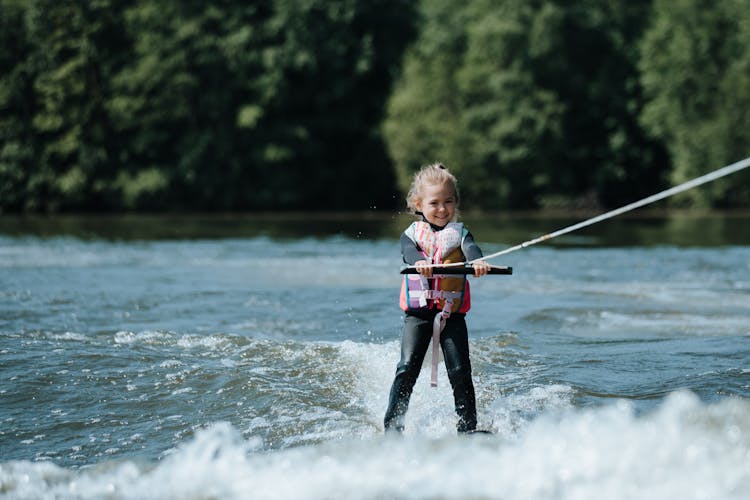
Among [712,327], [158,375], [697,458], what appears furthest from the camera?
[712,327]

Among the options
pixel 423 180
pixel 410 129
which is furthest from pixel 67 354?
pixel 410 129

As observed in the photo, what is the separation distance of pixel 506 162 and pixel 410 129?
4513 mm

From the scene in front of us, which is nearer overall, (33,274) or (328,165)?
(33,274)

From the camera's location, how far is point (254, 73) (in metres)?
45.1

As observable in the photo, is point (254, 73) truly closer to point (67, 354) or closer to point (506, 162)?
point (506, 162)

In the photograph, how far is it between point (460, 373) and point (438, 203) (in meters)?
1.02

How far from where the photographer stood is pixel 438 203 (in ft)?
19.6

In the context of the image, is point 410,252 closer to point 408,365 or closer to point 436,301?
point 436,301

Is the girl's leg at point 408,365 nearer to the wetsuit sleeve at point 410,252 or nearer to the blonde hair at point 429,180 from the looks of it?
the wetsuit sleeve at point 410,252

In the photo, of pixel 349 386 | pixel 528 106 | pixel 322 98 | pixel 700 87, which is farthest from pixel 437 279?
pixel 322 98

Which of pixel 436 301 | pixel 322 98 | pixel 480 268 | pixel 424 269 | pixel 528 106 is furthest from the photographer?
pixel 322 98

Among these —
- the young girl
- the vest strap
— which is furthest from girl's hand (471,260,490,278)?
the vest strap

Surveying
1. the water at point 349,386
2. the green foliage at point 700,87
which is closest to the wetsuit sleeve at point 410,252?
the water at point 349,386

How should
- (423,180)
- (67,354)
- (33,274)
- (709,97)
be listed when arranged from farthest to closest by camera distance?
(709,97), (33,274), (67,354), (423,180)
